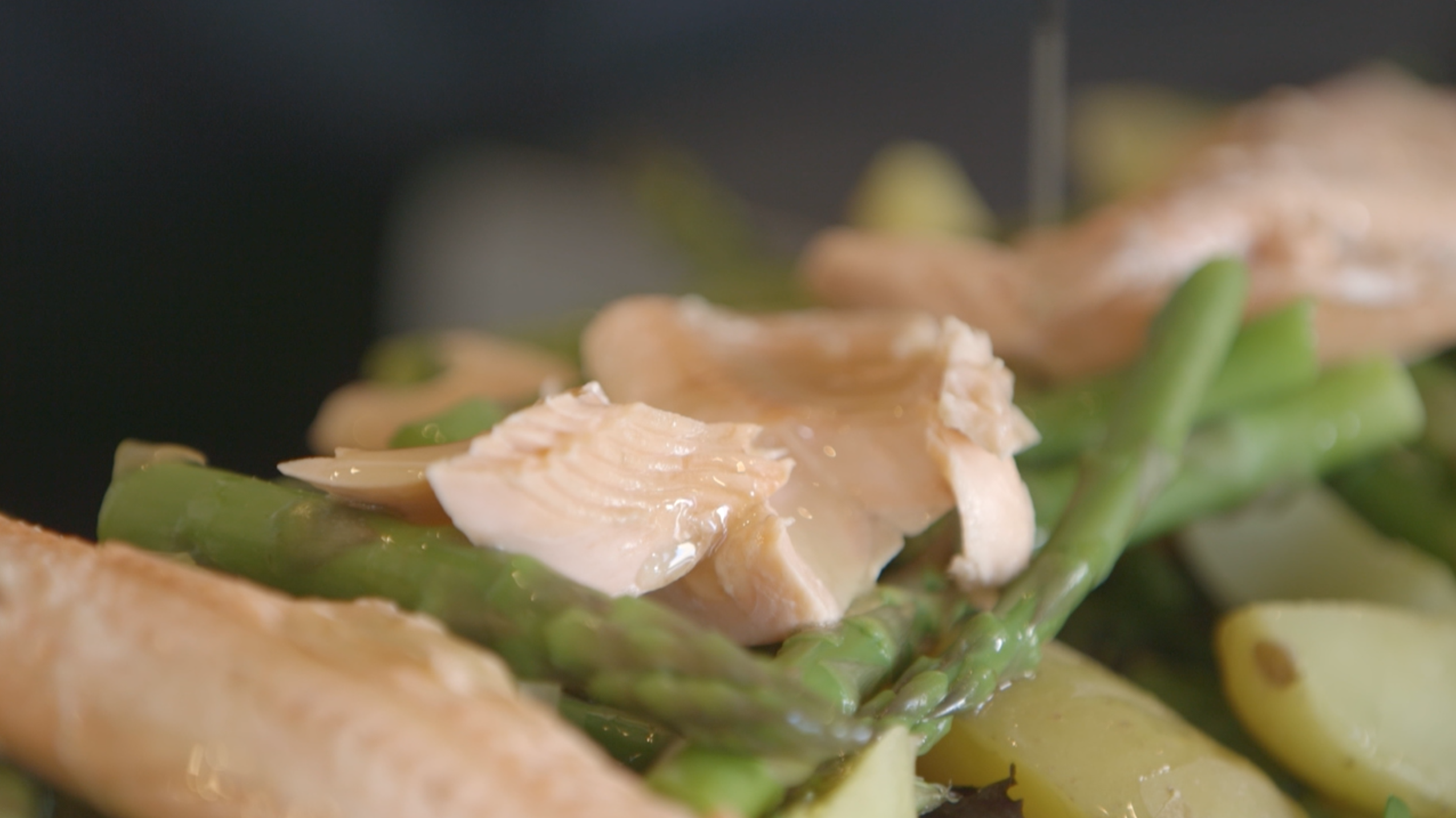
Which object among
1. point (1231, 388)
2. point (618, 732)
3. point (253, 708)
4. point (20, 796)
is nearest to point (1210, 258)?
point (1231, 388)

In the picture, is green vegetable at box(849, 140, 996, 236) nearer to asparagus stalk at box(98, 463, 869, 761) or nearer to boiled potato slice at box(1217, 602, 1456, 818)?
boiled potato slice at box(1217, 602, 1456, 818)

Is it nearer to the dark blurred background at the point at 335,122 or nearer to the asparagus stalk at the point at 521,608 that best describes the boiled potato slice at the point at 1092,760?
the asparagus stalk at the point at 521,608

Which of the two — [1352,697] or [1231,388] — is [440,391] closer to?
A: [1231,388]

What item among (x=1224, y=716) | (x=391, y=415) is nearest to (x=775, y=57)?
(x=391, y=415)

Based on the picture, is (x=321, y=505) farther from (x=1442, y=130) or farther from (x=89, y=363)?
(x=1442, y=130)

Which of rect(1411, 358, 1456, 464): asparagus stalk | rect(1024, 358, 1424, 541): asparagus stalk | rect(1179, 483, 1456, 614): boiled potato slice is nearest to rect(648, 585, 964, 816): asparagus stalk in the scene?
rect(1024, 358, 1424, 541): asparagus stalk

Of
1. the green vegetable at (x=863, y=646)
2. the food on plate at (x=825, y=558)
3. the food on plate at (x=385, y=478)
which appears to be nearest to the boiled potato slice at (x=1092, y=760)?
the food on plate at (x=825, y=558)

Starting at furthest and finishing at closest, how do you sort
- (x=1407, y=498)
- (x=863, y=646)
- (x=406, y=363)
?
(x=406, y=363) < (x=1407, y=498) < (x=863, y=646)
